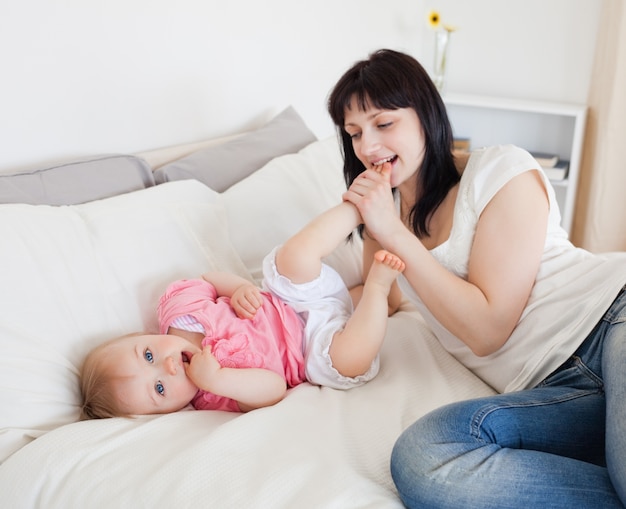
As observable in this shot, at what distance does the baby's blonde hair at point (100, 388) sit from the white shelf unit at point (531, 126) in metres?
2.30

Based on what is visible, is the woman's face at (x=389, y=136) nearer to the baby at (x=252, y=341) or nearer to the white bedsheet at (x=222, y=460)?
the baby at (x=252, y=341)

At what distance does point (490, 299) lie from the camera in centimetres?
135

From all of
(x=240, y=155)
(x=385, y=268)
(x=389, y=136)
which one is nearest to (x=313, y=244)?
(x=385, y=268)

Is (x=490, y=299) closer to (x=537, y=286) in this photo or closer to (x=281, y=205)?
(x=537, y=286)

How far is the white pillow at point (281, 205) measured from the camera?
168 centimetres

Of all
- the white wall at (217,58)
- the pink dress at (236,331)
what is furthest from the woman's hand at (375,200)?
the white wall at (217,58)

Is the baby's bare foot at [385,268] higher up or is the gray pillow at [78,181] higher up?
the gray pillow at [78,181]

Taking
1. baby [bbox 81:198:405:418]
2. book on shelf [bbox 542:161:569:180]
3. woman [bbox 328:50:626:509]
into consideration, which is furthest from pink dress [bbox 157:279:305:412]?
book on shelf [bbox 542:161:569:180]

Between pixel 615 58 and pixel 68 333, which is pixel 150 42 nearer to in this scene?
pixel 68 333

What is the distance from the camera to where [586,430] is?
3.90 ft

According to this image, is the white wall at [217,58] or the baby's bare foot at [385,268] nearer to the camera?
the baby's bare foot at [385,268]

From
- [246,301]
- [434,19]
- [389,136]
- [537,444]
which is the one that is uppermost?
[434,19]

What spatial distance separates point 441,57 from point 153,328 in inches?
86.1

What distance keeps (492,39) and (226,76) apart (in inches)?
63.7
